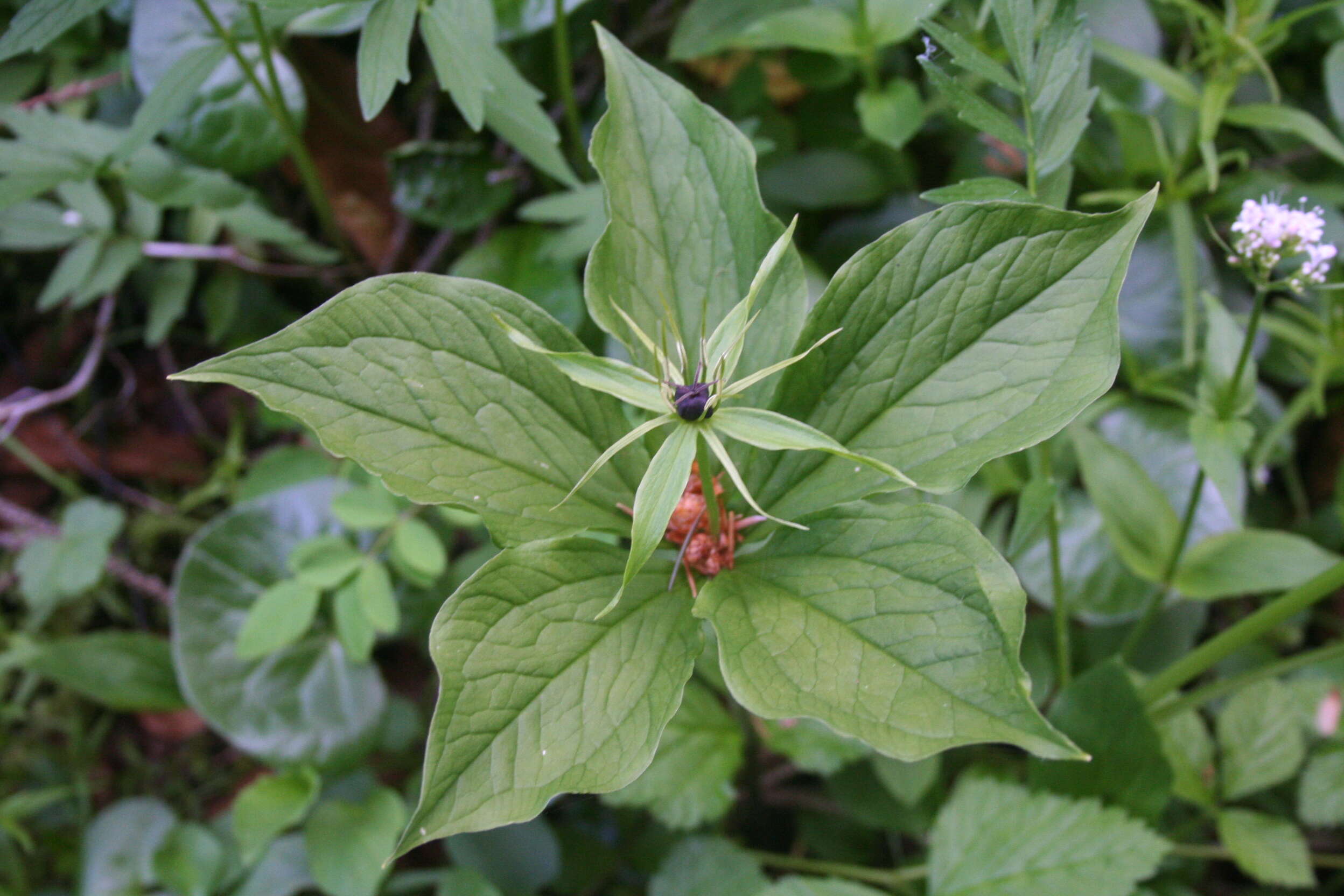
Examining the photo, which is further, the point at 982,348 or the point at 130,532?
the point at 130,532

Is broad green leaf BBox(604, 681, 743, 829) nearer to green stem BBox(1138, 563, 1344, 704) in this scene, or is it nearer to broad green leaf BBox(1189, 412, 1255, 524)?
green stem BBox(1138, 563, 1344, 704)

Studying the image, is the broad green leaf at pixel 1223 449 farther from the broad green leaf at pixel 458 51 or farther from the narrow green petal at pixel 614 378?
the broad green leaf at pixel 458 51

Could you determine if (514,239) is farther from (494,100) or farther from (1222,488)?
(1222,488)

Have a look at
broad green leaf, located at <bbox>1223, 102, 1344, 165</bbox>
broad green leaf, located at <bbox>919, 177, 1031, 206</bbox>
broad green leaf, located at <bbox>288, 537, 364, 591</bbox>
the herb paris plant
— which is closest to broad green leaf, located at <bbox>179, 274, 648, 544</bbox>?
the herb paris plant

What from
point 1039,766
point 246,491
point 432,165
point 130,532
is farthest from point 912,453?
point 130,532

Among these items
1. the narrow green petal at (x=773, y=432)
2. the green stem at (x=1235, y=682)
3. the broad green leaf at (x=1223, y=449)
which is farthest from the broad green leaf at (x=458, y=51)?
the green stem at (x=1235, y=682)

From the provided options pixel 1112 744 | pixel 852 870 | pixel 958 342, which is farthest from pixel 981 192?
pixel 852 870

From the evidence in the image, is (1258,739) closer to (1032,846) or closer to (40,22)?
(1032,846)
